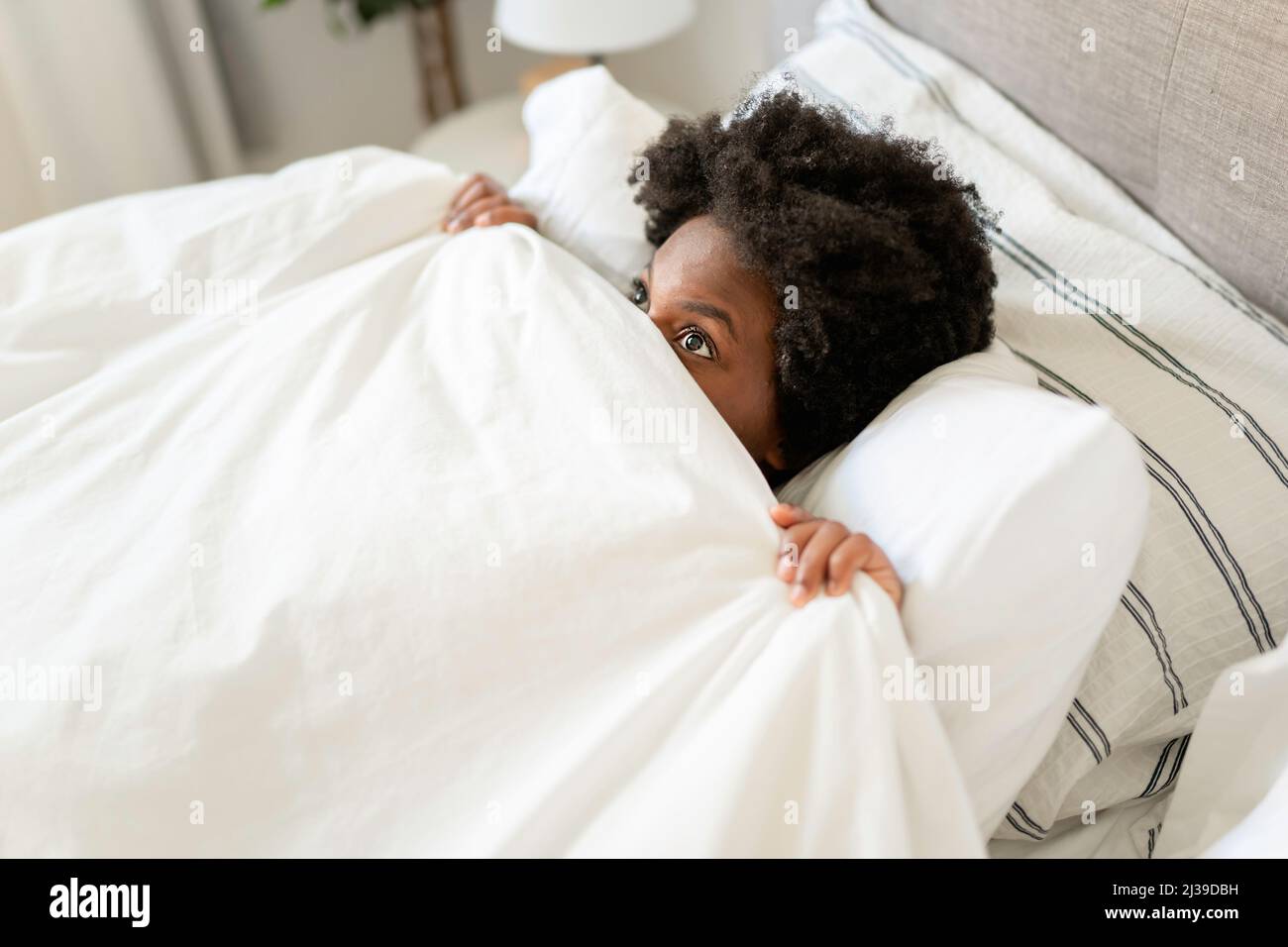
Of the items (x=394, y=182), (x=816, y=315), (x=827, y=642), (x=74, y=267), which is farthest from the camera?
(x=394, y=182)

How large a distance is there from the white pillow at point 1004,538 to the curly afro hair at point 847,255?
0.12m

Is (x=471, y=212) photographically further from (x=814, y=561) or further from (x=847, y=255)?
(x=814, y=561)

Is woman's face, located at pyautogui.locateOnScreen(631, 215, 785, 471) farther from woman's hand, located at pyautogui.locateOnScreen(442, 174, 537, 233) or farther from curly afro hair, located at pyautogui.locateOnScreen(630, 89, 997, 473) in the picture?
woman's hand, located at pyautogui.locateOnScreen(442, 174, 537, 233)

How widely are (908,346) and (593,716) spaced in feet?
1.53

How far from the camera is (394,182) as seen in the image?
129 cm

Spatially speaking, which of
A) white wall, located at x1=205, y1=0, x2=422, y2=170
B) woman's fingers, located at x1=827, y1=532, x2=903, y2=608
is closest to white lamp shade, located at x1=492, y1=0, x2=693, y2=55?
white wall, located at x1=205, y1=0, x2=422, y2=170

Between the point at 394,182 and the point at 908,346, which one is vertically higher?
the point at 394,182

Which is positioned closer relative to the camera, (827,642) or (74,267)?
(827,642)

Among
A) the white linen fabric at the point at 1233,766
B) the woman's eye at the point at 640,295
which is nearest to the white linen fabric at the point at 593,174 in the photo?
the woman's eye at the point at 640,295

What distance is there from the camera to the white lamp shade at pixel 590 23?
1.87 metres

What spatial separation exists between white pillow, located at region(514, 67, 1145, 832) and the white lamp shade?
1.23 meters

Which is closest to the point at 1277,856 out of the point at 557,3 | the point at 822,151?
the point at 822,151
